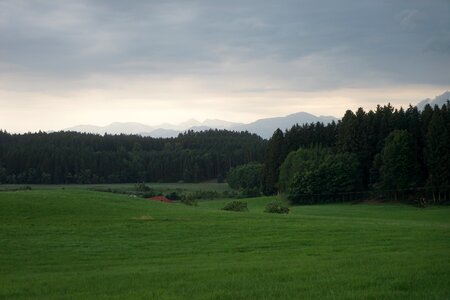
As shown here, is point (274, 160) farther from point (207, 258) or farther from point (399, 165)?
point (207, 258)

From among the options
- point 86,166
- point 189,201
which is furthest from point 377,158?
point 86,166

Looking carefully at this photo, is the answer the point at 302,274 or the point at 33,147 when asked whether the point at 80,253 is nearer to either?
the point at 302,274

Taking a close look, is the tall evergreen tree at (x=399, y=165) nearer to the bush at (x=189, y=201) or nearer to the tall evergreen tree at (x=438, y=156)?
the tall evergreen tree at (x=438, y=156)

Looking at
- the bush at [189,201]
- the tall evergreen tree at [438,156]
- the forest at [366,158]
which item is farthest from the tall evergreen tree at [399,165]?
the bush at [189,201]

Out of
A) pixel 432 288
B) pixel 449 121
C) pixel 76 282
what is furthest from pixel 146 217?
pixel 449 121

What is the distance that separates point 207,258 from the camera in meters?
22.3

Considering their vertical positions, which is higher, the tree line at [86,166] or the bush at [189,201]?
the tree line at [86,166]

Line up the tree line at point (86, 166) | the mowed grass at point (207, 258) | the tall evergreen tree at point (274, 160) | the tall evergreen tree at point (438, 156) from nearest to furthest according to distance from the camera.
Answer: the mowed grass at point (207, 258) < the tall evergreen tree at point (438, 156) < the tall evergreen tree at point (274, 160) < the tree line at point (86, 166)

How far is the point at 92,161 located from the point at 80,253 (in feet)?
538

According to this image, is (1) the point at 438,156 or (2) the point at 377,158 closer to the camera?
(1) the point at 438,156

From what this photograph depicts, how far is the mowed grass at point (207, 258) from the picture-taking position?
13.4 metres

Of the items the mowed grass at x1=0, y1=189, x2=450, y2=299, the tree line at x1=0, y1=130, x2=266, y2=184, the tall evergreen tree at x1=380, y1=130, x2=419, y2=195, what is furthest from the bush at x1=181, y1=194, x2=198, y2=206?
the tree line at x1=0, y1=130, x2=266, y2=184

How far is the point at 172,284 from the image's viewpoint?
1474 centimetres

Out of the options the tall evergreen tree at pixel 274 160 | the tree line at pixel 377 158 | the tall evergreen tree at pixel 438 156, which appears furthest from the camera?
the tall evergreen tree at pixel 274 160
